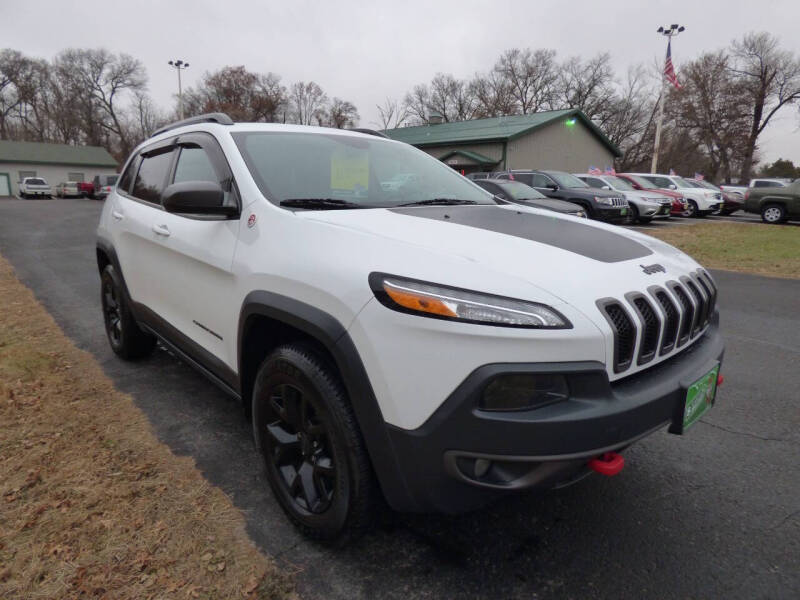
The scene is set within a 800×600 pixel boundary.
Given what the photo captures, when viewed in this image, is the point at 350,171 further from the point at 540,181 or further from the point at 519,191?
the point at 540,181

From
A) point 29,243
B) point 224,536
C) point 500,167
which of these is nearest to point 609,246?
point 224,536

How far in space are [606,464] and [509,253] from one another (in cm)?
78

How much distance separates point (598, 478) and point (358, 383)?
5.28 feet

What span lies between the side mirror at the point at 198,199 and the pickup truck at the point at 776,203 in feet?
65.5

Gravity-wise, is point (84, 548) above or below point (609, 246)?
below

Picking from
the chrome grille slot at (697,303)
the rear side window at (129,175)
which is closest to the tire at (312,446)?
the chrome grille slot at (697,303)

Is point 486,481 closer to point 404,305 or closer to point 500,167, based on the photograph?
point 404,305

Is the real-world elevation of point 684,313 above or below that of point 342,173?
below

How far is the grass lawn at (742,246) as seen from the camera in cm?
912

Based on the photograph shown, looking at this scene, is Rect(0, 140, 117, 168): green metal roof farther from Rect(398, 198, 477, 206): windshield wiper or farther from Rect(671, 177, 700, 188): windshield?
Rect(398, 198, 477, 206): windshield wiper

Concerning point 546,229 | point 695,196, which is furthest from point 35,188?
point 546,229

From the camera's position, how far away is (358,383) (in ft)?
5.63

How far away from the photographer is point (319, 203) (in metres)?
2.36

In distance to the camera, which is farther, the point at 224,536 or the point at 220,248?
the point at 220,248
